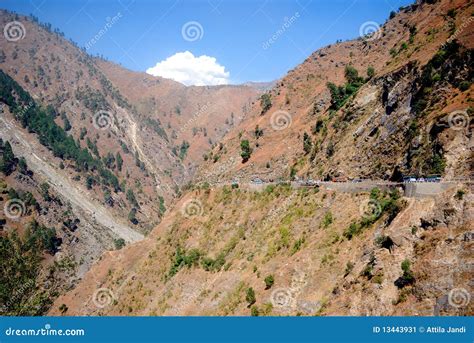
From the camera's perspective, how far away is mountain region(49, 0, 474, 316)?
29.4 m

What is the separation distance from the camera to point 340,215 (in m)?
41.9

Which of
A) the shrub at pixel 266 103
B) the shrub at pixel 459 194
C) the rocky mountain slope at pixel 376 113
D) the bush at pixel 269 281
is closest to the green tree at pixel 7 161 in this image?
the rocky mountain slope at pixel 376 113

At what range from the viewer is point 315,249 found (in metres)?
39.3

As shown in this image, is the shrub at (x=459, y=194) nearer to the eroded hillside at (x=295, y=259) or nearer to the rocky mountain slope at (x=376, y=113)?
the eroded hillside at (x=295, y=259)

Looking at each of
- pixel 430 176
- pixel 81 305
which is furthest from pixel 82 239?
pixel 430 176

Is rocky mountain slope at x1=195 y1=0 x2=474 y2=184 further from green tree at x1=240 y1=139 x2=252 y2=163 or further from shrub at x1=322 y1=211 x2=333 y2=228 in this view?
shrub at x1=322 y1=211 x2=333 y2=228

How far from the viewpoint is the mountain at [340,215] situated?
2944 centimetres

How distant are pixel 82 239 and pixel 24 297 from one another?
3000 inches

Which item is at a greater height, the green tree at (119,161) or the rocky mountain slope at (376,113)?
the rocky mountain slope at (376,113)

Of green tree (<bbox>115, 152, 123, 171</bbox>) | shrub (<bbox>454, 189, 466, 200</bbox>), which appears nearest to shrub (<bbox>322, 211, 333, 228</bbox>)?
shrub (<bbox>454, 189, 466, 200</bbox>)

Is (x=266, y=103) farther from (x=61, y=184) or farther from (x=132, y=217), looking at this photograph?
(x=61, y=184)

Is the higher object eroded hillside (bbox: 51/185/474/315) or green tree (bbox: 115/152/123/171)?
eroded hillside (bbox: 51/185/474/315)

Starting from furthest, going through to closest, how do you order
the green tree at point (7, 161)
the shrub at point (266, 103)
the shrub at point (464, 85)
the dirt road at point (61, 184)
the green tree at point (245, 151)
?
the dirt road at point (61, 184) < the green tree at point (7, 161) < the shrub at point (266, 103) < the green tree at point (245, 151) < the shrub at point (464, 85)

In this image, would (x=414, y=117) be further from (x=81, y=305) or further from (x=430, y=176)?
(x=81, y=305)
